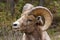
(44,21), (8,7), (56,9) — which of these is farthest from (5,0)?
(44,21)

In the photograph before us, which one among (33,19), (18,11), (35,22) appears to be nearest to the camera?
(33,19)

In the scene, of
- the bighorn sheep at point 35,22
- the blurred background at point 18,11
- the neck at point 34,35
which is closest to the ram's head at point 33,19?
the bighorn sheep at point 35,22

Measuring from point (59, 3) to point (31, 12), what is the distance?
22251mm

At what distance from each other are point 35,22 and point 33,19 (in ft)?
0.53

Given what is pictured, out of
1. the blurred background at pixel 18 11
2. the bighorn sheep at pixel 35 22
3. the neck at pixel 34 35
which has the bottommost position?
the blurred background at pixel 18 11

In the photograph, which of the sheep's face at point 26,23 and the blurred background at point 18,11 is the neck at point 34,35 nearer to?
the sheep's face at point 26,23

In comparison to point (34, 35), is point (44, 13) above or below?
above

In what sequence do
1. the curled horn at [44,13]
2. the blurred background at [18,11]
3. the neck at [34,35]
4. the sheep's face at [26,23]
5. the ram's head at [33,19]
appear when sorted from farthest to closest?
the blurred background at [18,11]
the neck at [34,35]
the curled horn at [44,13]
the ram's head at [33,19]
the sheep's face at [26,23]

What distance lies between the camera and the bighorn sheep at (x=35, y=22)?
371 inches

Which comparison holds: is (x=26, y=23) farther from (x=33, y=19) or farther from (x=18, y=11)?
(x=18, y=11)

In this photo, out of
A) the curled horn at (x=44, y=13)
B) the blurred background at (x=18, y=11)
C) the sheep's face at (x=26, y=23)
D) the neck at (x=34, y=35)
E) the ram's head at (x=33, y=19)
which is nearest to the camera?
the sheep's face at (x=26, y=23)

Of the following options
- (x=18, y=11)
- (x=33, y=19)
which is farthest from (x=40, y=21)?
(x=18, y=11)

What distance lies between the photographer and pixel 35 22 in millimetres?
9750

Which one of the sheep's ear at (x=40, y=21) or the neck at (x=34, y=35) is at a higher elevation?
the sheep's ear at (x=40, y=21)
